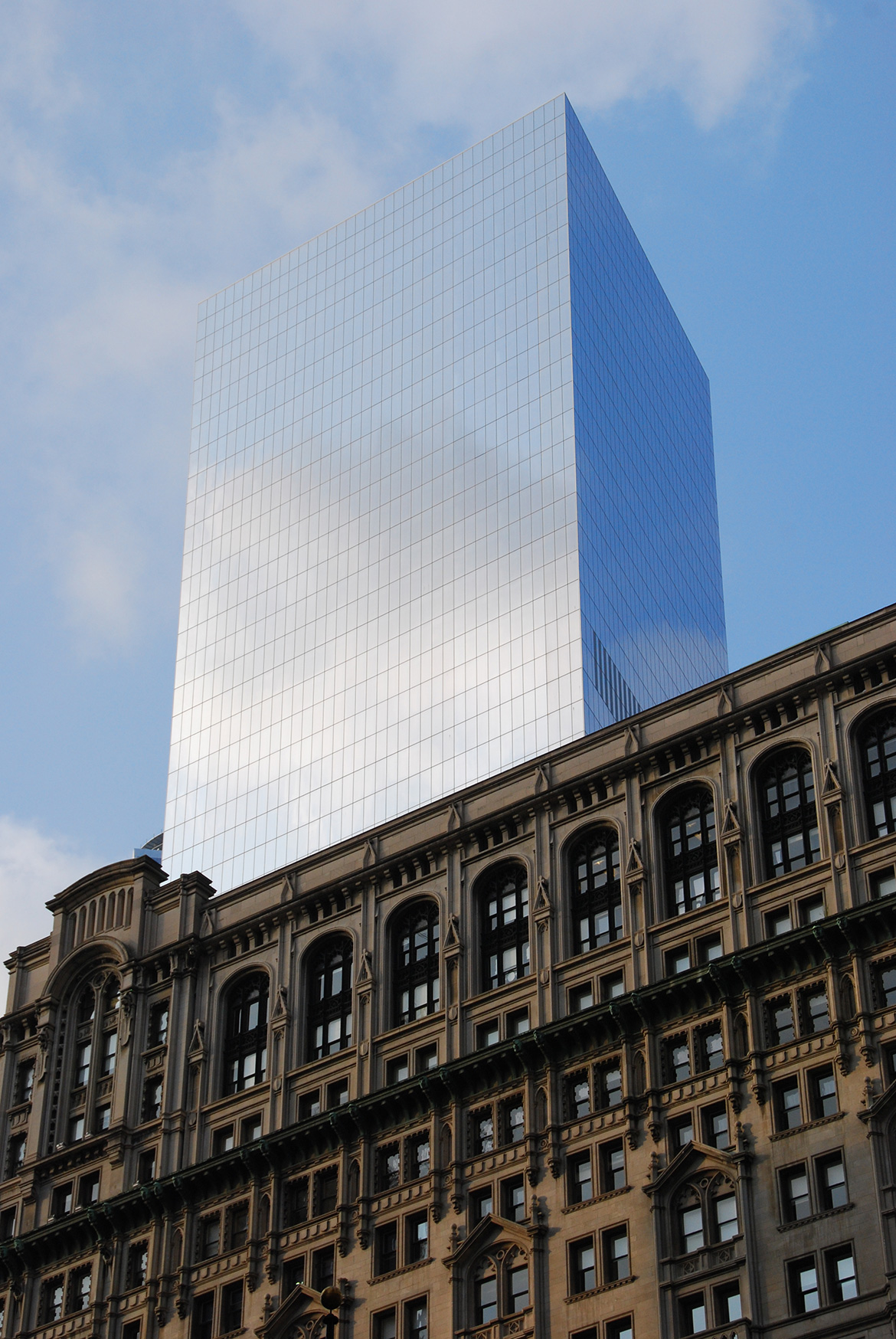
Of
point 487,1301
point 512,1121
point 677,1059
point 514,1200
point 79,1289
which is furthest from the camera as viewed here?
point 79,1289

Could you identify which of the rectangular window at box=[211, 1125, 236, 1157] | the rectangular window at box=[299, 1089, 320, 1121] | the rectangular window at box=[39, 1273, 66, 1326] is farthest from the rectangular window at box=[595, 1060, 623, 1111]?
the rectangular window at box=[39, 1273, 66, 1326]

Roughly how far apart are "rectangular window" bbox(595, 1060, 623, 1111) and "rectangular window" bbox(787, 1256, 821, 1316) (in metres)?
10.6

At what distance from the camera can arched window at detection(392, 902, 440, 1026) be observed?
90.6 meters

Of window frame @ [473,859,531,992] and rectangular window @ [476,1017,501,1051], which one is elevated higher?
window frame @ [473,859,531,992]

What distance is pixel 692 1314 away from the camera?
75250mm

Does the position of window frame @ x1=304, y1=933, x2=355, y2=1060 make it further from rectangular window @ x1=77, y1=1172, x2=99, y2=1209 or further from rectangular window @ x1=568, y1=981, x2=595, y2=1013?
rectangular window @ x1=77, y1=1172, x2=99, y2=1209

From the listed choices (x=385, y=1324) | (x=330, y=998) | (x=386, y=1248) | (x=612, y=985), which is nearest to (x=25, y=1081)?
(x=330, y=998)

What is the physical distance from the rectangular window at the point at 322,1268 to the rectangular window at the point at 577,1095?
11.1 m

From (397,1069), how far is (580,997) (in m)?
8.45

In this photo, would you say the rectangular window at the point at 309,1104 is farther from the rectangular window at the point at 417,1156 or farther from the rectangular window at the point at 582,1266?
the rectangular window at the point at 582,1266

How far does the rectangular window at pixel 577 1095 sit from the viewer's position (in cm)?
8288

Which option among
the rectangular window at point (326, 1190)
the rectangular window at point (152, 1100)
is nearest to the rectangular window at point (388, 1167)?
the rectangular window at point (326, 1190)

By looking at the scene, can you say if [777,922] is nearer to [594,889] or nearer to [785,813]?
[785,813]

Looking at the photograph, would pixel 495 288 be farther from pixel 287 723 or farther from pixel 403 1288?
pixel 403 1288
